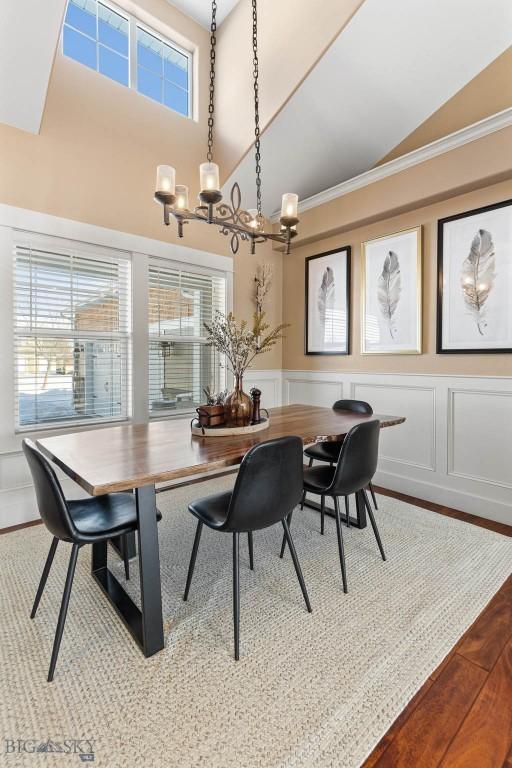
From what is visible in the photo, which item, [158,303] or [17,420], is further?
[158,303]

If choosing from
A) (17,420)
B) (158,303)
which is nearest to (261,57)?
(158,303)

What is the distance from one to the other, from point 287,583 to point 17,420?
89.9 inches

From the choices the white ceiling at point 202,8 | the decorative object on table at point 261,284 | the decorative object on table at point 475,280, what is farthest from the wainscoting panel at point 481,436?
the white ceiling at point 202,8

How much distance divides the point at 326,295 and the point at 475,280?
4.99ft

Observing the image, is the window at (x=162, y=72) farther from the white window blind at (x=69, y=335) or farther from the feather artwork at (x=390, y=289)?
the feather artwork at (x=390, y=289)

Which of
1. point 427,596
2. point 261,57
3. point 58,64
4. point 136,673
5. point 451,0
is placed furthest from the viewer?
point 261,57

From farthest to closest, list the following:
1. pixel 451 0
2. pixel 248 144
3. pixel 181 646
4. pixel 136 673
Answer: pixel 248 144, pixel 451 0, pixel 181 646, pixel 136 673

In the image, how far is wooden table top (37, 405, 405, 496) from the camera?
143 centimetres

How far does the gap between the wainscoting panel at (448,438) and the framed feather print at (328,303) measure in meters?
0.46

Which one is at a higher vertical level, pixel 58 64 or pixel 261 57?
pixel 261 57

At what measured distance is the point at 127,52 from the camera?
10.4ft

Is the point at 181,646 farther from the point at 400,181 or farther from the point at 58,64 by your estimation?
the point at 58,64

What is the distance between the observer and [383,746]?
3.96 feet

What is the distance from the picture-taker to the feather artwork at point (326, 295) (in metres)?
4.08
